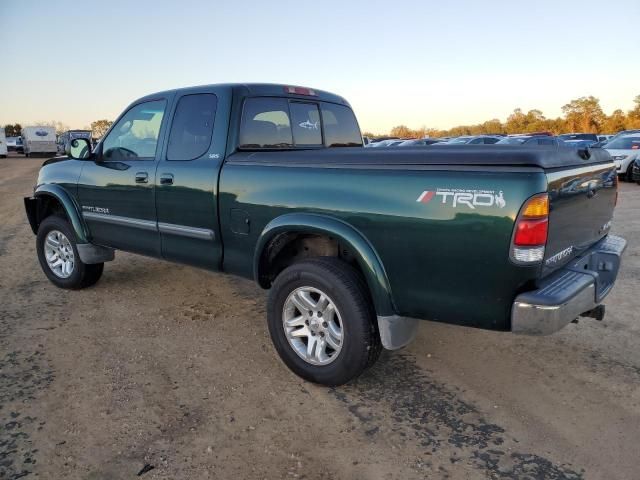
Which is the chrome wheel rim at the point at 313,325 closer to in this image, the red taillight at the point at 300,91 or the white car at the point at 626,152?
the red taillight at the point at 300,91

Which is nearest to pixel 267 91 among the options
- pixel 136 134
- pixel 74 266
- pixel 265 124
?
pixel 265 124

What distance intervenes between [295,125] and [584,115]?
224 feet

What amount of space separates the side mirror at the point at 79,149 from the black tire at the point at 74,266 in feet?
2.42

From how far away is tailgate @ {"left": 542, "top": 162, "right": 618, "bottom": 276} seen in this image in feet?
8.47

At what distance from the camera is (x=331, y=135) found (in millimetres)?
4750

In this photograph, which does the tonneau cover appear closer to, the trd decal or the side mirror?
the trd decal

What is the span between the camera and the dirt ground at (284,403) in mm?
2559

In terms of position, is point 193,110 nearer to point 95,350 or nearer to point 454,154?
point 95,350

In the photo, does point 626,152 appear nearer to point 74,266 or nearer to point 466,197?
point 466,197

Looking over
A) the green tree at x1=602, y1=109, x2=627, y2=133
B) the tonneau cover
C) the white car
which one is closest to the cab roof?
the tonneau cover

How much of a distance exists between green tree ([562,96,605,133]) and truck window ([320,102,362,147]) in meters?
62.0

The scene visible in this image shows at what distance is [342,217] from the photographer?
3016 millimetres

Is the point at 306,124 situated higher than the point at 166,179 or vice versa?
the point at 306,124

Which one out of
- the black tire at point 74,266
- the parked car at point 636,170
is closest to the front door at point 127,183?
the black tire at point 74,266
